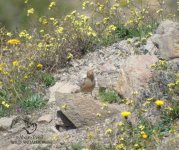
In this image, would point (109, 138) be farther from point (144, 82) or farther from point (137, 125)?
point (144, 82)

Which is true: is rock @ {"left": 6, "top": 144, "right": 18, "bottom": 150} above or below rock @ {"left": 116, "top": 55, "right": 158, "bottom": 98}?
below

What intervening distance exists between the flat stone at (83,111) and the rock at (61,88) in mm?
890

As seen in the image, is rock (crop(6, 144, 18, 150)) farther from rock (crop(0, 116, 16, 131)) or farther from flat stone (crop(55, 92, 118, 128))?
flat stone (crop(55, 92, 118, 128))

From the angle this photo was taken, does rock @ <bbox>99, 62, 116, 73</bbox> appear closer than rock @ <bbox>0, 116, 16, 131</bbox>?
No

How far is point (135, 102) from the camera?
20.5 feet

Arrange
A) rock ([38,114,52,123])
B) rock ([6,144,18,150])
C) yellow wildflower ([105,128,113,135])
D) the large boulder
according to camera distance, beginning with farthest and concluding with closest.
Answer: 1. the large boulder
2. rock ([38,114,52,123])
3. rock ([6,144,18,150])
4. yellow wildflower ([105,128,113,135])

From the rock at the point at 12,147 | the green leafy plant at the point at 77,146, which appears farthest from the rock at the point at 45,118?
the green leafy plant at the point at 77,146

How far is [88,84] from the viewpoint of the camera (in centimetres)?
707

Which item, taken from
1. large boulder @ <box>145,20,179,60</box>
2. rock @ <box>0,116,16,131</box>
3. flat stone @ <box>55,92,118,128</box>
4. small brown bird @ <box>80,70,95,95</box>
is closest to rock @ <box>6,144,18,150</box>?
rock @ <box>0,116,16,131</box>

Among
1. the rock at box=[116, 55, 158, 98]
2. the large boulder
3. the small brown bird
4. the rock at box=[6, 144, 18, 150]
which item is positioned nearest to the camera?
the rock at box=[6, 144, 18, 150]

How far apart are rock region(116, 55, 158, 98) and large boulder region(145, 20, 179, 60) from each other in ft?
1.06

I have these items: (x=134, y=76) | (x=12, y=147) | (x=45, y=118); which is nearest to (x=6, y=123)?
(x=45, y=118)

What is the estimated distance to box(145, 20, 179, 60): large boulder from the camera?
7.28m

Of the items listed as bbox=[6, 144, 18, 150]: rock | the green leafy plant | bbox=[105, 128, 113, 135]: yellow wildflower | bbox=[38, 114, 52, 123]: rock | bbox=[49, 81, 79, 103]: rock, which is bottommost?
the green leafy plant
